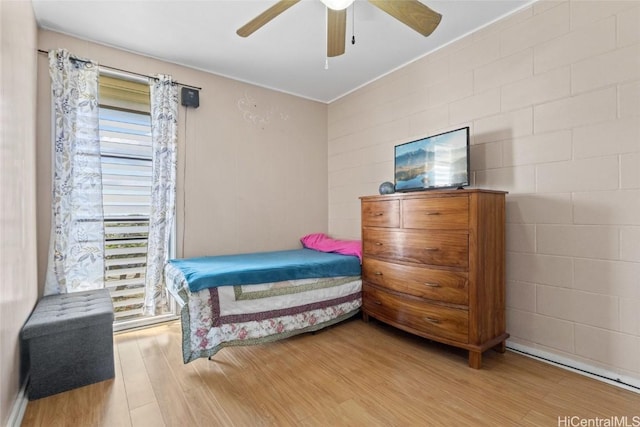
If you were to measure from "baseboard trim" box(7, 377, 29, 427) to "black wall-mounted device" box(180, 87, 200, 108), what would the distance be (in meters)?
2.47

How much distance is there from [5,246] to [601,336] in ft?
10.8

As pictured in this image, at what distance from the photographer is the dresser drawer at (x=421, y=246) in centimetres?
202

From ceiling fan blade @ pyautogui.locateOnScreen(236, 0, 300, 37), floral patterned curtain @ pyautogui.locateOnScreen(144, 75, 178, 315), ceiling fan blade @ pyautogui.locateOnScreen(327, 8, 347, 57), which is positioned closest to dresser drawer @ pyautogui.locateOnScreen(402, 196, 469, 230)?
ceiling fan blade @ pyautogui.locateOnScreen(327, 8, 347, 57)

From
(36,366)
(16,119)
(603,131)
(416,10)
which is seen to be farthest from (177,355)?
(603,131)

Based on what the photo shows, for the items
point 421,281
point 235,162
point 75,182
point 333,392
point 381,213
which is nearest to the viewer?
point 333,392

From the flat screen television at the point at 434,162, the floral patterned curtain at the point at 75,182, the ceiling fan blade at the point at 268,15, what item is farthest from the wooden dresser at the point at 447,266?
the floral patterned curtain at the point at 75,182

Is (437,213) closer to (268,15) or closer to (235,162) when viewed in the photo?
(268,15)

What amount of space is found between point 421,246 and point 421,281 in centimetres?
A: 26

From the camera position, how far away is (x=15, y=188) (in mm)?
1581

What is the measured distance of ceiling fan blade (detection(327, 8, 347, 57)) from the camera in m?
1.75

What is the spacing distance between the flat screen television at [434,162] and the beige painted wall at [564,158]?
0.91 ft

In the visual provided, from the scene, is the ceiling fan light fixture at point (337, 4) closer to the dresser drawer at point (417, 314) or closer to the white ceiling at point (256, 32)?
the white ceiling at point (256, 32)

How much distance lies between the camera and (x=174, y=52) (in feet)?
9.05

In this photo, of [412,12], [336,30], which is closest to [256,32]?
[336,30]
